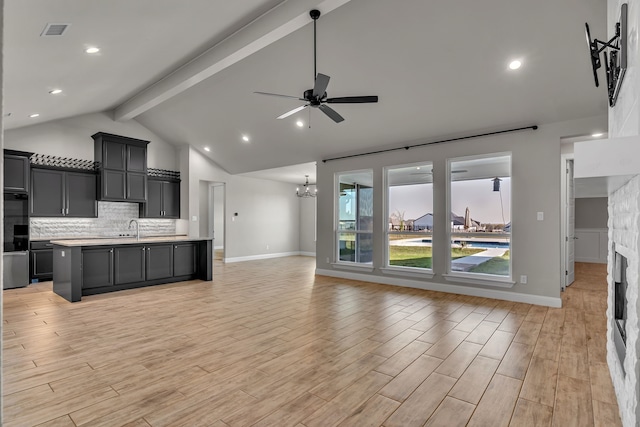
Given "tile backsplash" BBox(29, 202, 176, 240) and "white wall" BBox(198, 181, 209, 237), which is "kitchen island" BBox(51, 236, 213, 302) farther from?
"white wall" BBox(198, 181, 209, 237)

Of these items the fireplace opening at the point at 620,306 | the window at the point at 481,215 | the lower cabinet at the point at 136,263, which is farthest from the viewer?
the lower cabinet at the point at 136,263

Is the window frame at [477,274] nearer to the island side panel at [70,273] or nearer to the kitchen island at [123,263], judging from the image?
the kitchen island at [123,263]

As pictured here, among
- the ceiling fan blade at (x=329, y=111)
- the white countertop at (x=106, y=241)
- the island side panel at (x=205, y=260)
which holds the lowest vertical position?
the island side panel at (x=205, y=260)

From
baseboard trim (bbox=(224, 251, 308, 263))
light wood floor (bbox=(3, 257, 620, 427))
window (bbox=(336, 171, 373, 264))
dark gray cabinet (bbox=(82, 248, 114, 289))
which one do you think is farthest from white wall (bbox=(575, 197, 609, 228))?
dark gray cabinet (bbox=(82, 248, 114, 289))

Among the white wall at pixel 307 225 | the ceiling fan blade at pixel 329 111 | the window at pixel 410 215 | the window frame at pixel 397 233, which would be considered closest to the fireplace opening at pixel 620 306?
the ceiling fan blade at pixel 329 111

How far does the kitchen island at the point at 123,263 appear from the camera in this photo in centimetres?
511

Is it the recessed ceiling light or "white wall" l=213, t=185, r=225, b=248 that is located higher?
the recessed ceiling light

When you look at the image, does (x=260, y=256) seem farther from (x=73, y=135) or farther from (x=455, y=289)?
(x=455, y=289)

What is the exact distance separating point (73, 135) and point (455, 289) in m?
8.08

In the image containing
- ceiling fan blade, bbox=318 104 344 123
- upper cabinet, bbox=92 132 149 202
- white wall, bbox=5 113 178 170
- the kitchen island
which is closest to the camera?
ceiling fan blade, bbox=318 104 344 123

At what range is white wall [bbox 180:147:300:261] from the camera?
8789 mm

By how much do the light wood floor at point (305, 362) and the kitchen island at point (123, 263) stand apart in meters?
0.38

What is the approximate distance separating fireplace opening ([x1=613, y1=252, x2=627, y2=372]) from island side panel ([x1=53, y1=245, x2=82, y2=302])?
617 cm

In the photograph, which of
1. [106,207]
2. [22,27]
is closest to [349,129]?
[22,27]
